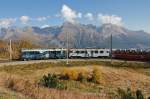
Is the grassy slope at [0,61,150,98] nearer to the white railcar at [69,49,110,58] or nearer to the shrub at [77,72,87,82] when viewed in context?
the shrub at [77,72,87,82]

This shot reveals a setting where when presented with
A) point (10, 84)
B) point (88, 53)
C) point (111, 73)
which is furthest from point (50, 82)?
point (88, 53)

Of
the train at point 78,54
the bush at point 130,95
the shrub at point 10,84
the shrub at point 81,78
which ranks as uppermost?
the train at point 78,54

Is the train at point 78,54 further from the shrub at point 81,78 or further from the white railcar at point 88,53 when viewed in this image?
the shrub at point 81,78

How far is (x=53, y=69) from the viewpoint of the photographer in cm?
7056

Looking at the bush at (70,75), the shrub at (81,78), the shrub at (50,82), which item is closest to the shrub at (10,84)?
the shrub at (50,82)

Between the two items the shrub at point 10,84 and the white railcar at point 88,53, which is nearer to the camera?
the shrub at point 10,84

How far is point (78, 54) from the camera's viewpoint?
103250 millimetres

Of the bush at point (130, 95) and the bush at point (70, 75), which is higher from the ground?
the bush at point (130, 95)

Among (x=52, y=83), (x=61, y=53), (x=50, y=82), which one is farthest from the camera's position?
(x=61, y=53)

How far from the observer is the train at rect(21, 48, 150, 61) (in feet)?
308

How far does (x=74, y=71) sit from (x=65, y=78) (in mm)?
2456

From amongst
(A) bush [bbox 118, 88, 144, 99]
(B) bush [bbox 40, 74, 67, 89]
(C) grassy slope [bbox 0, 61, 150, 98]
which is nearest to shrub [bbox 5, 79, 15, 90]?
(B) bush [bbox 40, 74, 67, 89]

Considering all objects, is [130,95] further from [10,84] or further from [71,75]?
[71,75]

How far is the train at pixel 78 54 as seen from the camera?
9381 cm
